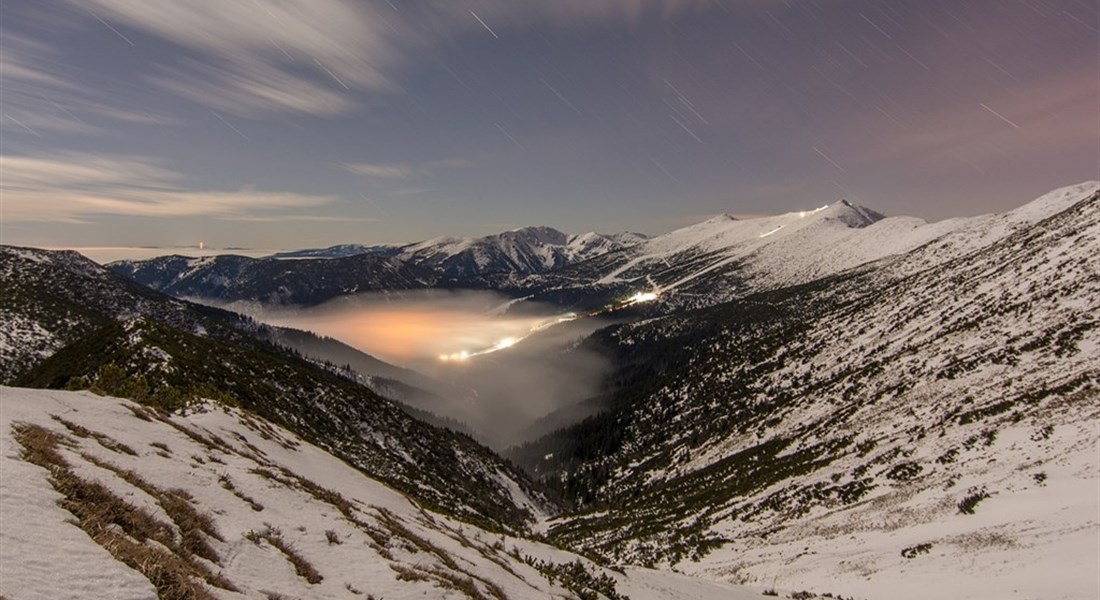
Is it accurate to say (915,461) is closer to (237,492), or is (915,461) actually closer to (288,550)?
(288,550)

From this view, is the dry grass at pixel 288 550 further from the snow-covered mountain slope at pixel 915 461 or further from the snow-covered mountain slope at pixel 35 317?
the snow-covered mountain slope at pixel 35 317

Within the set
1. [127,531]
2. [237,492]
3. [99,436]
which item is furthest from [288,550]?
[99,436]

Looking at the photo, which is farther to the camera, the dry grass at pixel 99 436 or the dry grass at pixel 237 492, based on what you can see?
the dry grass at pixel 99 436

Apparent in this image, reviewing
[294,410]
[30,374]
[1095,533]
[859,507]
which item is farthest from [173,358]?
[1095,533]

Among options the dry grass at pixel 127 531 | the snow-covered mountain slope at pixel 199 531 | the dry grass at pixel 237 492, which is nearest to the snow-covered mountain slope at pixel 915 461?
the snow-covered mountain slope at pixel 199 531

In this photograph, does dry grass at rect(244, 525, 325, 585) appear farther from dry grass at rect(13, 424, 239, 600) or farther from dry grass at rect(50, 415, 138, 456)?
dry grass at rect(50, 415, 138, 456)

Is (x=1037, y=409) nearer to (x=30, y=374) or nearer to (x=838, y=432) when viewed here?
(x=838, y=432)

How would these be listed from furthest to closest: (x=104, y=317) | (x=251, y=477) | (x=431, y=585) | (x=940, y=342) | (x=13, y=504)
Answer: (x=104, y=317) < (x=940, y=342) < (x=251, y=477) < (x=431, y=585) < (x=13, y=504)
